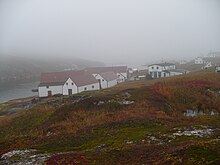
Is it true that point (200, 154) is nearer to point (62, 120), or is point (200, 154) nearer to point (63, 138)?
point (63, 138)

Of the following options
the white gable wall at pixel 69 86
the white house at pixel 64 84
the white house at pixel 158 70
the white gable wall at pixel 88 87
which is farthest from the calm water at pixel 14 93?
the white house at pixel 158 70

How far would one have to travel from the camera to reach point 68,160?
20781mm

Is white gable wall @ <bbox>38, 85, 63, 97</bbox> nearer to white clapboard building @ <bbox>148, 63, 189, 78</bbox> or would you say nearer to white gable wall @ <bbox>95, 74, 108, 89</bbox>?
white gable wall @ <bbox>95, 74, 108, 89</bbox>

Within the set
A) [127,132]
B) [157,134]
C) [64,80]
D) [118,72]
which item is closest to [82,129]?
[127,132]

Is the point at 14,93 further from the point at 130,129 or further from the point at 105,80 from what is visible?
the point at 130,129

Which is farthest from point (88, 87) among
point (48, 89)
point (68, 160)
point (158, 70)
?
point (68, 160)

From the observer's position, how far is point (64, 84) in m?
79.2

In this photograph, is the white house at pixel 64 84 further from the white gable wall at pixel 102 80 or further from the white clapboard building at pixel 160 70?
the white clapboard building at pixel 160 70

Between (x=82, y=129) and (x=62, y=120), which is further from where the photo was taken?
(x=62, y=120)

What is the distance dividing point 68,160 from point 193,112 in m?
24.9

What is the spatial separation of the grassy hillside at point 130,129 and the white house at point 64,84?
28291 millimetres

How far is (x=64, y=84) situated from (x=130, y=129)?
5160 centimetres

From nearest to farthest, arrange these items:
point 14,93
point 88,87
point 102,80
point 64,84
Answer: point 64,84 → point 88,87 → point 102,80 → point 14,93

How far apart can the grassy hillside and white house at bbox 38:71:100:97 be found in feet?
92.8
